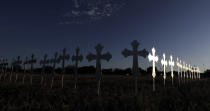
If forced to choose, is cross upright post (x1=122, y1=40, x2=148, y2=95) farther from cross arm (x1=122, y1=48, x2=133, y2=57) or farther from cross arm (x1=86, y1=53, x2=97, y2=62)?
cross arm (x1=86, y1=53, x2=97, y2=62)

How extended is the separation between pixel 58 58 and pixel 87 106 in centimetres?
1231

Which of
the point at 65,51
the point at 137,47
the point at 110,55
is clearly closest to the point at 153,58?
the point at 137,47

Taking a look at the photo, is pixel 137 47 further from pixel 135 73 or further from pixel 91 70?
pixel 91 70

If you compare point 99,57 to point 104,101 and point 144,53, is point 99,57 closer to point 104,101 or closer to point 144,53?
point 144,53

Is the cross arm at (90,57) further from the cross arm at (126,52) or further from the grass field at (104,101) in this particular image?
the grass field at (104,101)

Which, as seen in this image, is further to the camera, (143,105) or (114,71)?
(114,71)

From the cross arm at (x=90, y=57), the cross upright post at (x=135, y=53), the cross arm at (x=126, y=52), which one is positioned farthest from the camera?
the cross arm at (x=90, y=57)

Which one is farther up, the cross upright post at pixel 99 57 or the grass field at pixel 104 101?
the cross upright post at pixel 99 57

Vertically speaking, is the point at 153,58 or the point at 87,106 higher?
the point at 153,58

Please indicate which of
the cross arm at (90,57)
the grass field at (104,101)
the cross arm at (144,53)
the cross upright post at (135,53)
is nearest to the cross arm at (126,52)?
the cross upright post at (135,53)

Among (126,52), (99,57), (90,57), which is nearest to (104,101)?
(99,57)

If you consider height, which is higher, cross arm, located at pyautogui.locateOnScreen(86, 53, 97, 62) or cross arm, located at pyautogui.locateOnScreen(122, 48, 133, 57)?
cross arm, located at pyautogui.locateOnScreen(122, 48, 133, 57)

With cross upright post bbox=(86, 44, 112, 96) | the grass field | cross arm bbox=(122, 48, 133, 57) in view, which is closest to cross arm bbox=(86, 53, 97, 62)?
cross upright post bbox=(86, 44, 112, 96)

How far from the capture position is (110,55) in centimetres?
1273
